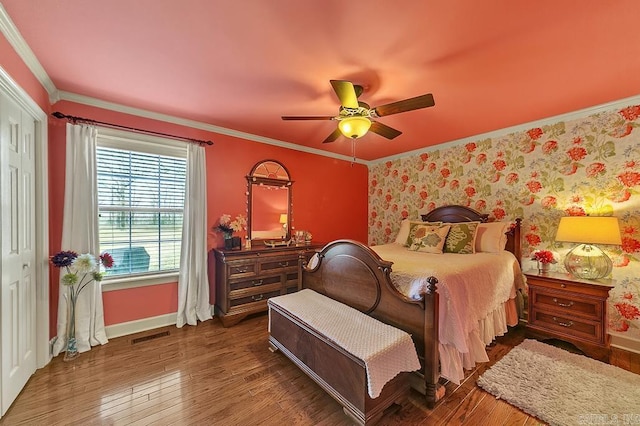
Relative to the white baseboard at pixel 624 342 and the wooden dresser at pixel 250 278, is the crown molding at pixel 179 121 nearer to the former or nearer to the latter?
the wooden dresser at pixel 250 278

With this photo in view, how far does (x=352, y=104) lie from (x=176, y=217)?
2529 millimetres

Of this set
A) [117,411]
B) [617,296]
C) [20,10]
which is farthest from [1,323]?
[617,296]

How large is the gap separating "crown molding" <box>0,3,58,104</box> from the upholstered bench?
263 cm

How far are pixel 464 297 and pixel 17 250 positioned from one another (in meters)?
3.44

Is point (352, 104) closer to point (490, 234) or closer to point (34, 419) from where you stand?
point (490, 234)

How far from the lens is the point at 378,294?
209cm

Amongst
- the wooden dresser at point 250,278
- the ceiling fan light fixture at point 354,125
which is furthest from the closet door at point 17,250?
the ceiling fan light fixture at point 354,125

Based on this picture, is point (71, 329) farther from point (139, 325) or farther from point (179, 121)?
point (179, 121)

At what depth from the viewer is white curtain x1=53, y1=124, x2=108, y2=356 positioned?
2416mm

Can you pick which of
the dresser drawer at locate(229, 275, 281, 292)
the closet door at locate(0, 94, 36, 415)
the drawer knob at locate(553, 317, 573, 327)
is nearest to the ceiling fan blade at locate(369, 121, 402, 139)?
the dresser drawer at locate(229, 275, 281, 292)

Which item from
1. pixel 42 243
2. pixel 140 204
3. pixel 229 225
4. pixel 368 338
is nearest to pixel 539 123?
pixel 368 338

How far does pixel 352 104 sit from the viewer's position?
1.99m

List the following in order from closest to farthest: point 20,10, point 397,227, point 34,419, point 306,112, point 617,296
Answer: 1. point 20,10
2. point 34,419
3. point 617,296
4. point 306,112
5. point 397,227

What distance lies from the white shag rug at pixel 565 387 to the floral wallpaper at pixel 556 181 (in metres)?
0.89
